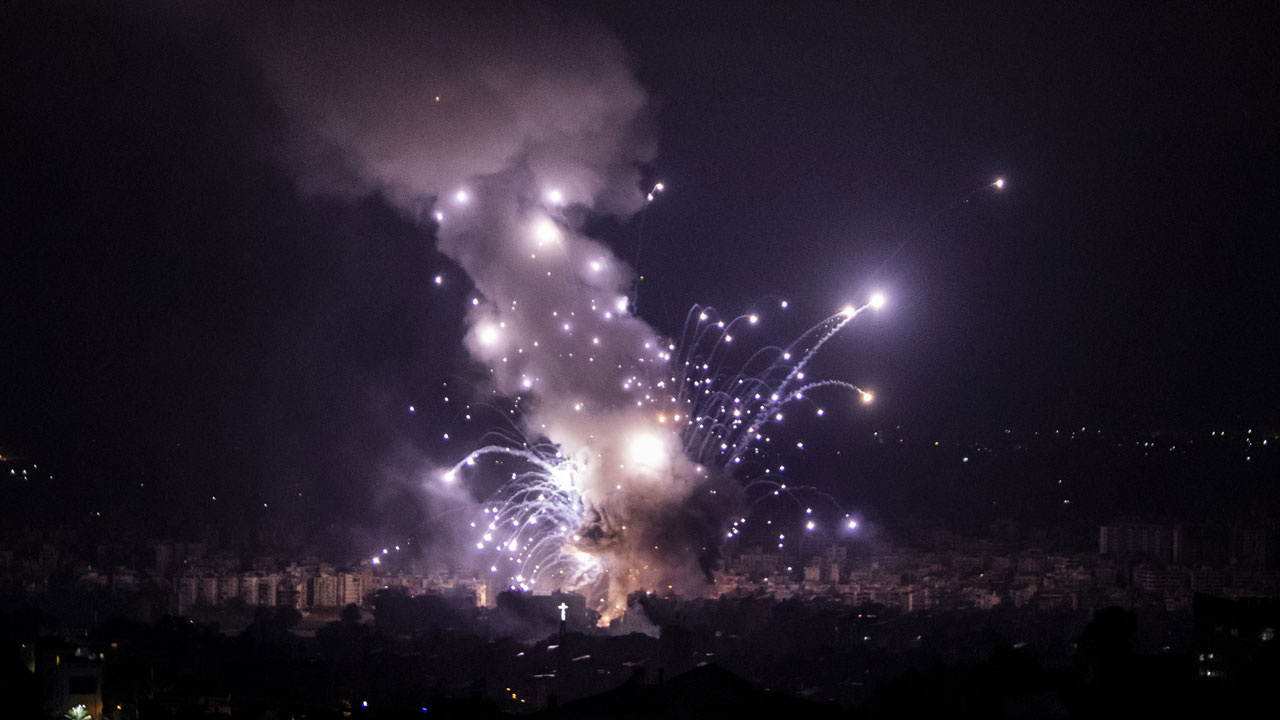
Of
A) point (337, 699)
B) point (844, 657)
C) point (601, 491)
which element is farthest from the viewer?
point (601, 491)

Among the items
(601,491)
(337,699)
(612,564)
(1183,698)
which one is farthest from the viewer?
(612,564)

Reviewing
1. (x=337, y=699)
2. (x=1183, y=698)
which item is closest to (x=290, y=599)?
(x=337, y=699)

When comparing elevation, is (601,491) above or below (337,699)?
above

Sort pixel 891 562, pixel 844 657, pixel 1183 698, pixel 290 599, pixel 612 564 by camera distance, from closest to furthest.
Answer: pixel 1183 698, pixel 844 657, pixel 612 564, pixel 290 599, pixel 891 562

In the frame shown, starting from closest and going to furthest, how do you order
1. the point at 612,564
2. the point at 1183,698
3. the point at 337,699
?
the point at 1183,698
the point at 337,699
the point at 612,564

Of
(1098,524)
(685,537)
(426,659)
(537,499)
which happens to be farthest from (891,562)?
(426,659)

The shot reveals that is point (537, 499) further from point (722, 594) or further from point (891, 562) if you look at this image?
point (891, 562)

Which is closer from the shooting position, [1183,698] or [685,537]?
[1183,698]

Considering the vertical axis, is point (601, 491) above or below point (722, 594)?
above

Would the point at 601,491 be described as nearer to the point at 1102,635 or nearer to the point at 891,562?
the point at 1102,635
